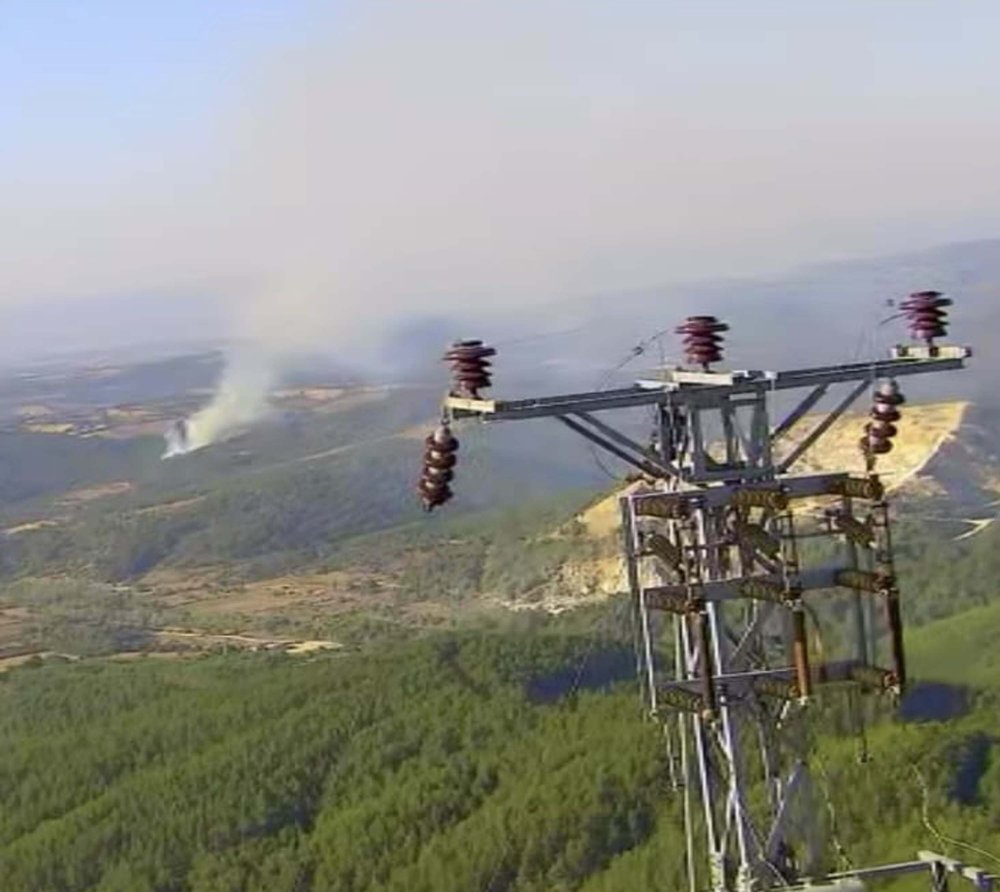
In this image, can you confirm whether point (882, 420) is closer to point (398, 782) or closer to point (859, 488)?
point (859, 488)

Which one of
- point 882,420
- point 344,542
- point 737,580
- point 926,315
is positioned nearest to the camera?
point 737,580

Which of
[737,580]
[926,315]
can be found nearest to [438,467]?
[737,580]

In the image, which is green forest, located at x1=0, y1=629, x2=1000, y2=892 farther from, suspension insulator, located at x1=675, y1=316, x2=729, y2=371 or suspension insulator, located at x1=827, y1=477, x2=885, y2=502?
suspension insulator, located at x1=675, y1=316, x2=729, y2=371

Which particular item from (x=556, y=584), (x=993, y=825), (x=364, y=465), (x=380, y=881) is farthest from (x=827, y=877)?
(x=364, y=465)

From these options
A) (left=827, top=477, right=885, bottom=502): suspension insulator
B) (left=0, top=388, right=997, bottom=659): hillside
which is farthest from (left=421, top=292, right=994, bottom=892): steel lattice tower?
(left=0, top=388, right=997, bottom=659): hillside

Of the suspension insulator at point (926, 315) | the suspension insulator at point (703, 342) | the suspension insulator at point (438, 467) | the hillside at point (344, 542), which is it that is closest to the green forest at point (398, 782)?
the hillside at point (344, 542)

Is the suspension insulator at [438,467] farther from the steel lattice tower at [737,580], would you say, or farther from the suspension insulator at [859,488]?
the suspension insulator at [859,488]
